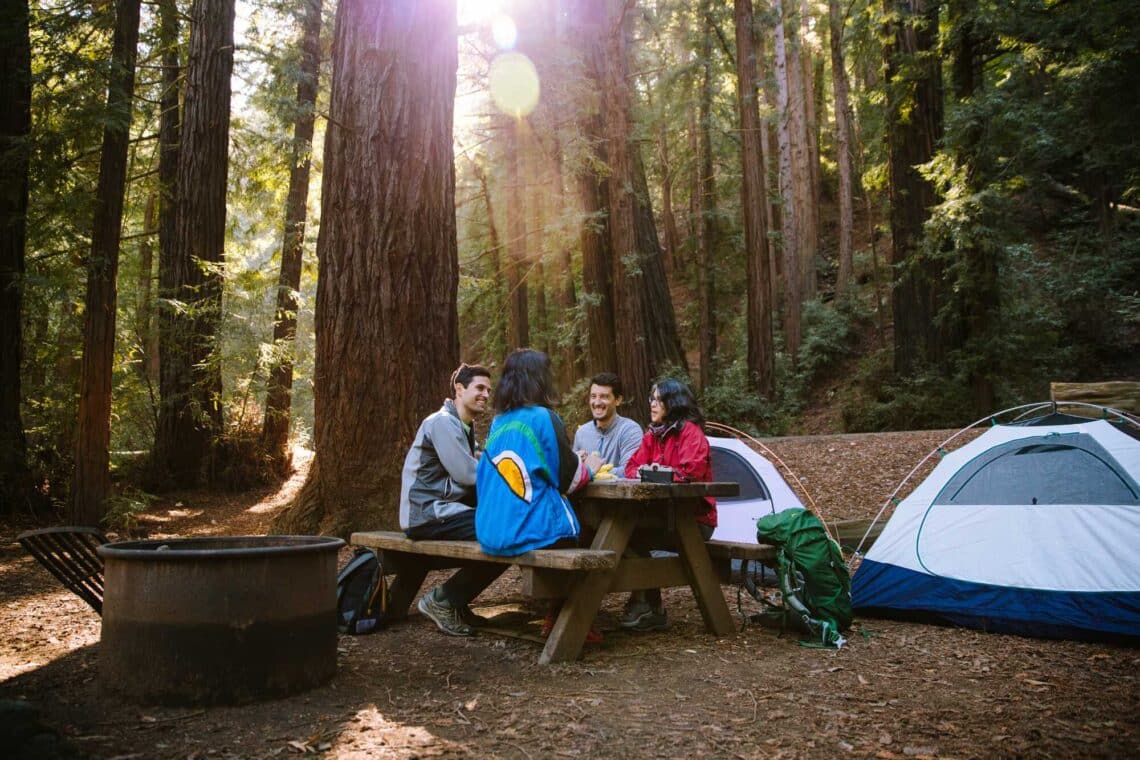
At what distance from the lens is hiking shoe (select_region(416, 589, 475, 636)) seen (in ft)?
16.9

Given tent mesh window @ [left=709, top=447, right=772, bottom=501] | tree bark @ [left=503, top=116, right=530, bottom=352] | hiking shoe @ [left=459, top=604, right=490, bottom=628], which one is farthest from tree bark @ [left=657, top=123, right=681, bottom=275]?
hiking shoe @ [left=459, top=604, right=490, bottom=628]

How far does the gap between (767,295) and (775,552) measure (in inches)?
434

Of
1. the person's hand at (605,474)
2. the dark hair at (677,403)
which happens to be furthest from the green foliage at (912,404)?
the person's hand at (605,474)

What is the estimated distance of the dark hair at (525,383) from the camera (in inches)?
184

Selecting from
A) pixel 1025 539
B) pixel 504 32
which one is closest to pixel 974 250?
pixel 1025 539

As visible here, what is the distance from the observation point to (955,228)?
1159 cm

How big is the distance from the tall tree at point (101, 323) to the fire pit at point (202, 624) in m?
5.01

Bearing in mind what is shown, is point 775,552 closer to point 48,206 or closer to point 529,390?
point 529,390

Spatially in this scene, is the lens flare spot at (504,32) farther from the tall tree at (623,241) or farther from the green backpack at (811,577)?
the green backpack at (811,577)

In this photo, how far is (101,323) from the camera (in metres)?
8.18

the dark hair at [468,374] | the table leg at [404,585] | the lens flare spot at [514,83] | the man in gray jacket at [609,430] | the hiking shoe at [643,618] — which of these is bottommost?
the hiking shoe at [643,618]

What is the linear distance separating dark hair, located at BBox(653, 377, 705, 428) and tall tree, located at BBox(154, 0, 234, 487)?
25.1 ft

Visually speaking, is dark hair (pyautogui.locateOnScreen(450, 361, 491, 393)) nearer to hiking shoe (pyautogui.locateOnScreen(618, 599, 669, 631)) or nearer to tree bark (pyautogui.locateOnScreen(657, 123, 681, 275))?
hiking shoe (pyautogui.locateOnScreen(618, 599, 669, 631))

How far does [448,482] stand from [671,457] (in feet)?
4.98
